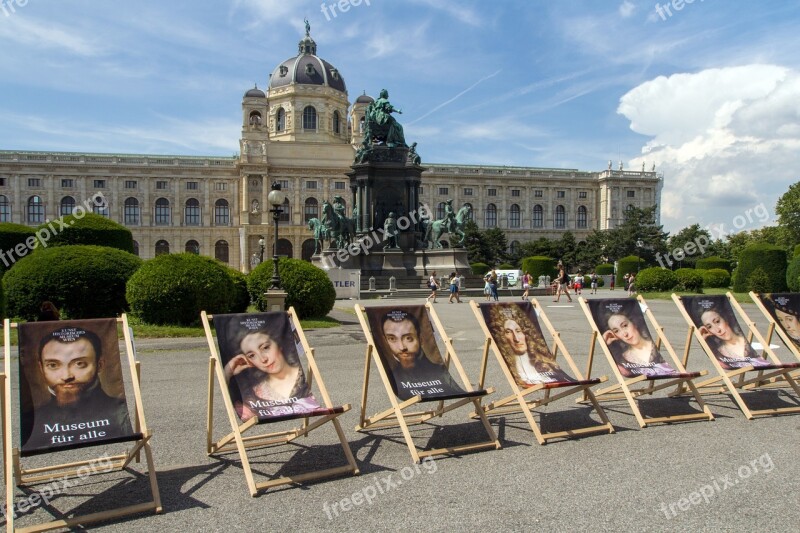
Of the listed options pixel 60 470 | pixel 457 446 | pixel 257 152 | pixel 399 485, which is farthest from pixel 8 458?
pixel 257 152

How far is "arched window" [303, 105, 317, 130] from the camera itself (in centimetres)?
9269

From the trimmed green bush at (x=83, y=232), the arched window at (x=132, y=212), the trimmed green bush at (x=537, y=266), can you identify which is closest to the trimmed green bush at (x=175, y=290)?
the trimmed green bush at (x=83, y=232)

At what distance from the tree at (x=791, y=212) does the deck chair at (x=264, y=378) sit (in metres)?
69.2

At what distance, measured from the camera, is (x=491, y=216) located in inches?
3900

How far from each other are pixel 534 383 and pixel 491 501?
1.91 m

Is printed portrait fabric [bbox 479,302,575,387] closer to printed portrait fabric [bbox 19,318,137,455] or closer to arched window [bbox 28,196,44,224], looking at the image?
printed portrait fabric [bbox 19,318,137,455]

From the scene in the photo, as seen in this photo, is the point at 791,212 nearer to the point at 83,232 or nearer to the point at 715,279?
the point at 715,279

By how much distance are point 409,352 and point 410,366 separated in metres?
0.15

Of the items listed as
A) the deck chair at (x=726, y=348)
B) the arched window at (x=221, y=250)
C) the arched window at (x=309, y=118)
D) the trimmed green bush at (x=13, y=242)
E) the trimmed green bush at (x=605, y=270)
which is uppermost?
the arched window at (x=309, y=118)

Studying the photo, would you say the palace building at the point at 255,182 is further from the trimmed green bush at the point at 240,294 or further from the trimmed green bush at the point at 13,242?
the trimmed green bush at the point at 240,294

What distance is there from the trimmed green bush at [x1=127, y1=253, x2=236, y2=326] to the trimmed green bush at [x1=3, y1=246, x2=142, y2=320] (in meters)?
1.05

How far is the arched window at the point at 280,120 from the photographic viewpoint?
93938 mm

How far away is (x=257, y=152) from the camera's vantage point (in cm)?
8794

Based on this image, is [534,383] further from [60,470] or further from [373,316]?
[60,470]
